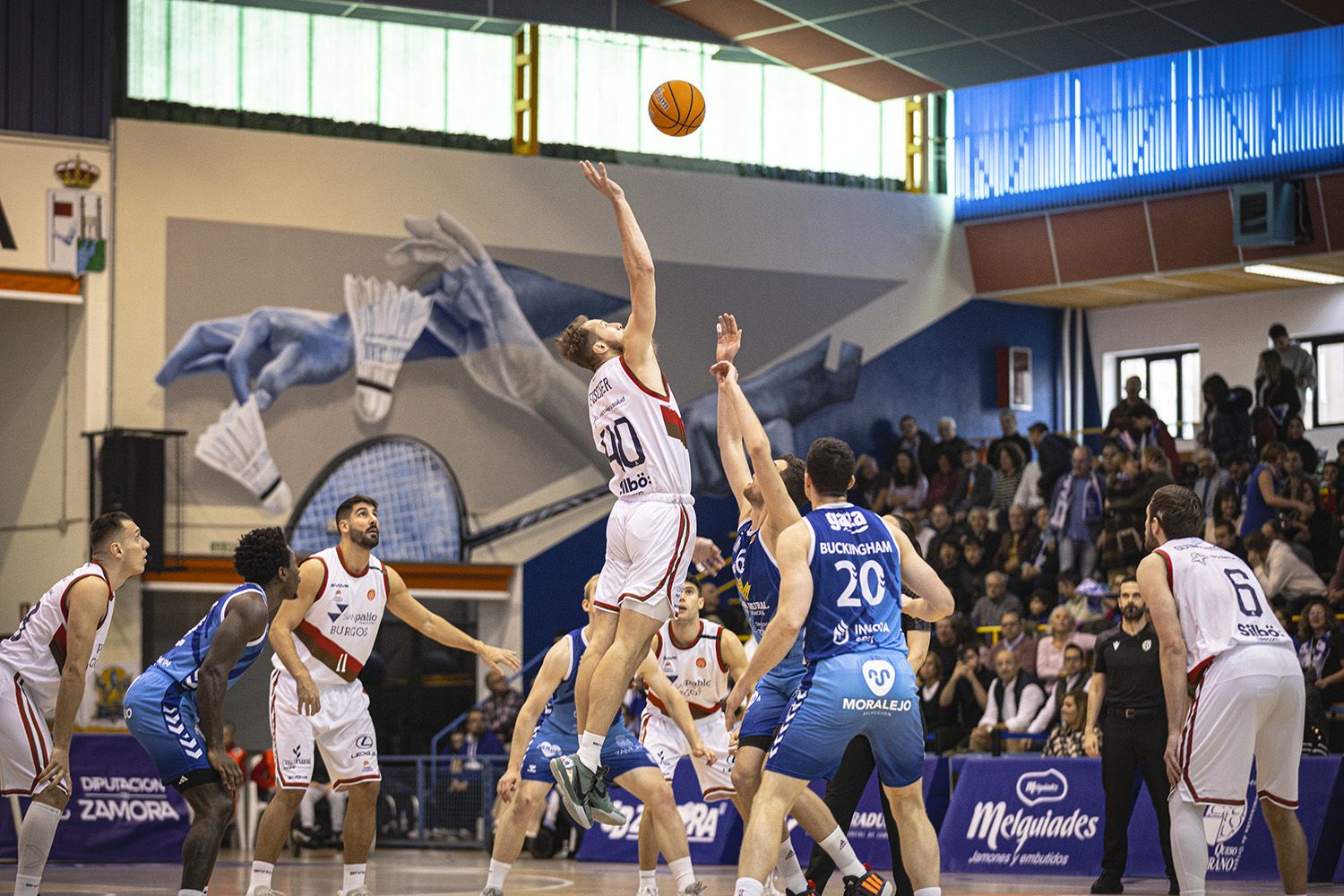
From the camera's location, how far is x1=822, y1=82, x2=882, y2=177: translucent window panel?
1123 inches

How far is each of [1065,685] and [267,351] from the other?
12.0 metres

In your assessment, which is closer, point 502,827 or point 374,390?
point 502,827

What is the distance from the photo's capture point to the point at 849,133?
94.3 ft

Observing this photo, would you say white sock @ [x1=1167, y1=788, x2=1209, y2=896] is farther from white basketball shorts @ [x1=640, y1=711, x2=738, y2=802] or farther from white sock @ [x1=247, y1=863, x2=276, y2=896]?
white sock @ [x1=247, y1=863, x2=276, y2=896]

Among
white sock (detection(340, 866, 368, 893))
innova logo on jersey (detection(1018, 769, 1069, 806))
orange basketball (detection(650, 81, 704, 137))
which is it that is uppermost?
orange basketball (detection(650, 81, 704, 137))

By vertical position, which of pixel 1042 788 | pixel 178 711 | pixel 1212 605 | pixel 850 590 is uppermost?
pixel 850 590

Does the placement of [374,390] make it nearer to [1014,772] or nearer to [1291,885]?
[1014,772]

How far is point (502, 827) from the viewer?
11.2m

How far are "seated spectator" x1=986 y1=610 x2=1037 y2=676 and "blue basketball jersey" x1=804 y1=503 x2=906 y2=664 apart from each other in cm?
1059

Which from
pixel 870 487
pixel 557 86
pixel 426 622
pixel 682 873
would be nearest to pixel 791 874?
pixel 682 873

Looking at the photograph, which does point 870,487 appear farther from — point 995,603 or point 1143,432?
point 995,603

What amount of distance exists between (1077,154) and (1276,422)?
6.38m

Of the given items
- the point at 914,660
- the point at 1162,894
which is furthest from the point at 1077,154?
the point at 914,660

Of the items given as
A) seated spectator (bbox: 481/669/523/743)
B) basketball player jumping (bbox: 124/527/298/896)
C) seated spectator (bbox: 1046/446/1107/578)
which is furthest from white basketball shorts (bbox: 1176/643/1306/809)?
seated spectator (bbox: 481/669/523/743)
